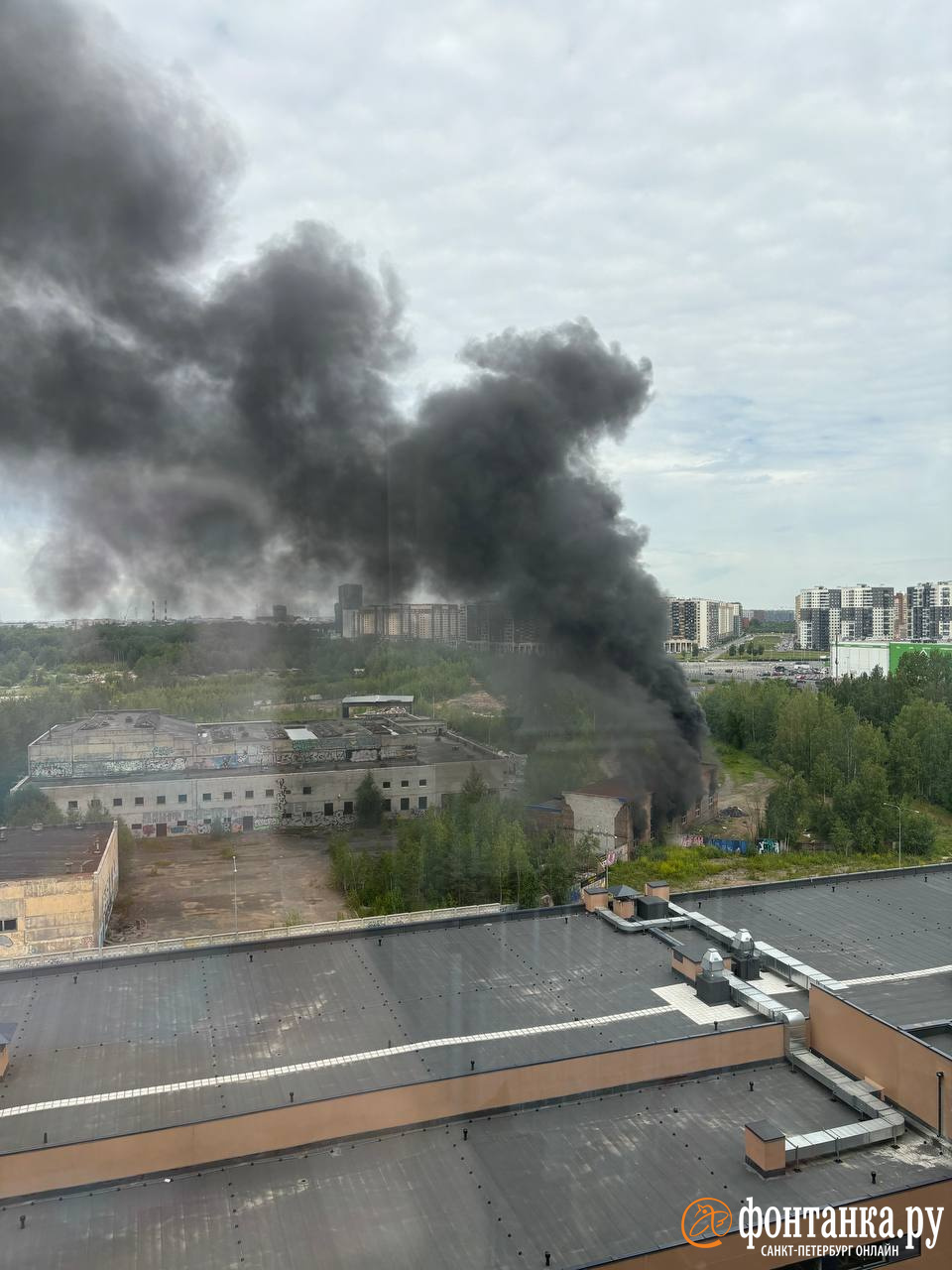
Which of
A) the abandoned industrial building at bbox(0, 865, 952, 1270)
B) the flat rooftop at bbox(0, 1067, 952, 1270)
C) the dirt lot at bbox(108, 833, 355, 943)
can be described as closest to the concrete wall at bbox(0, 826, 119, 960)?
the dirt lot at bbox(108, 833, 355, 943)

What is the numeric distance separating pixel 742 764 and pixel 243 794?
11576 mm

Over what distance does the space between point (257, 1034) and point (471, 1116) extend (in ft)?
4.06

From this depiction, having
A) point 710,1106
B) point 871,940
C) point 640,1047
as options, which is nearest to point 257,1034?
point 640,1047

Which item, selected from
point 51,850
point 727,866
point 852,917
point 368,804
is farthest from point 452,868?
point 852,917

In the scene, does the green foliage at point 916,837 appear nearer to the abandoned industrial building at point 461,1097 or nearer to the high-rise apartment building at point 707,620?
the abandoned industrial building at point 461,1097

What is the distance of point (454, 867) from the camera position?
30.4 ft

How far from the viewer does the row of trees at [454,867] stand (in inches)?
354

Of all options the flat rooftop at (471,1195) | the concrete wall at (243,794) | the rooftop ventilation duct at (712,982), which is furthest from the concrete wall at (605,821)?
the flat rooftop at (471,1195)

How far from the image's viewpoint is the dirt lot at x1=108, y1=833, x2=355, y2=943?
8672 millimetres

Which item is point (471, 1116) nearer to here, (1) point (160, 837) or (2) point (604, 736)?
(1) point (160, 837)

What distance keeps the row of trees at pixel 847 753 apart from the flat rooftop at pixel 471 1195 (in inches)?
392

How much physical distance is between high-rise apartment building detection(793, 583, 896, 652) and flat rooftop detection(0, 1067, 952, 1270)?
16.8 meters

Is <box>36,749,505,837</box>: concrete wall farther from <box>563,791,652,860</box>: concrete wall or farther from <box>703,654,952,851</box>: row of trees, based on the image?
<box>703,654,952,851</box>: row of trees

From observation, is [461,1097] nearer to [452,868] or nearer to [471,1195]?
[471,1195]
